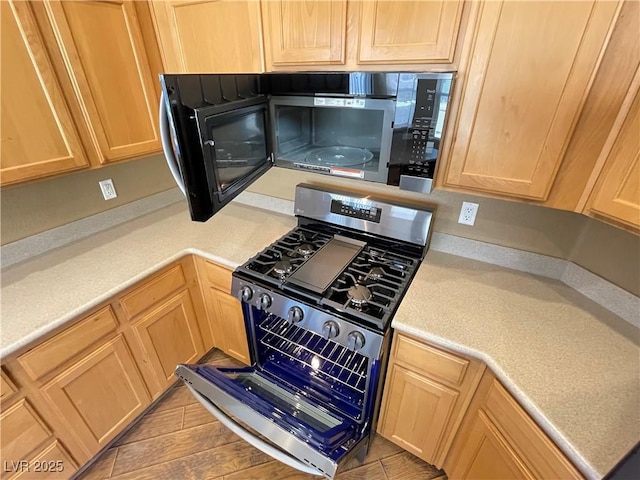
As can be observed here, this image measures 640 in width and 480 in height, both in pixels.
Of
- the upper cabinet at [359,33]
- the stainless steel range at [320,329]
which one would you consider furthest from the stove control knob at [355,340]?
the upper cabinet at [359,33]

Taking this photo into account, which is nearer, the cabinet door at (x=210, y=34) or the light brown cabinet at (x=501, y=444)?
the light brown cabinet at (x=501, y=444)


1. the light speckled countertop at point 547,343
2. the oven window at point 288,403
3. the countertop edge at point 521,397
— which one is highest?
the light speckled countertop at point 547,343

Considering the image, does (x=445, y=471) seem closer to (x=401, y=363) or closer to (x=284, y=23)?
(x=401, y=363)

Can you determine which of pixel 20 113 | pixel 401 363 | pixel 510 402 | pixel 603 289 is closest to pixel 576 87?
pixel 603 289

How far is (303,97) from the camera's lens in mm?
1140

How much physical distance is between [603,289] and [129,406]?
7.12ft

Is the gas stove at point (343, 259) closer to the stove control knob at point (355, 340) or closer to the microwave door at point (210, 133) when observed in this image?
the stove control knob at point (355, 340)

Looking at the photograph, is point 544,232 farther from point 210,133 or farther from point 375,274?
point 210,133

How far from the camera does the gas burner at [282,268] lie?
51.0 inches

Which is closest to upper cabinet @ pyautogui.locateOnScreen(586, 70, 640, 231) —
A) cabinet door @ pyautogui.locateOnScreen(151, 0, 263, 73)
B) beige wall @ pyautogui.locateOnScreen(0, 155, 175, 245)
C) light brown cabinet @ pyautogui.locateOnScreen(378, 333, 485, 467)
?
light brown cabinet @ pyautogui.locateOnScreen(378, 333, 485, 467)

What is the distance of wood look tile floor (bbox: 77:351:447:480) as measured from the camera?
1.42 m

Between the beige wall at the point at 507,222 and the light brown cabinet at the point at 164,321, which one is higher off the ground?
the beige wall at the point at 507,222

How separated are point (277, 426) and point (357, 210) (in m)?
1.00

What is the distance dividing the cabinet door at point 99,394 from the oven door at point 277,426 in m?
0.46
